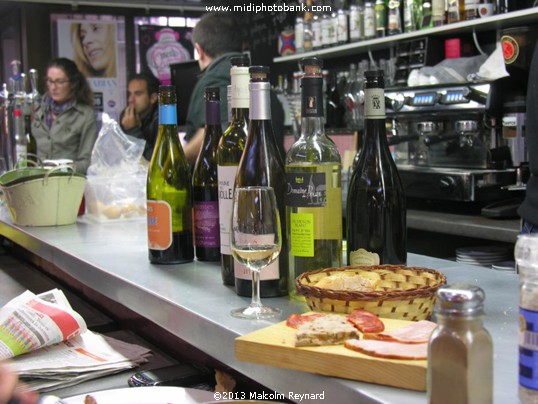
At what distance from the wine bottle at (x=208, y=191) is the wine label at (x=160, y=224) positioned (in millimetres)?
56

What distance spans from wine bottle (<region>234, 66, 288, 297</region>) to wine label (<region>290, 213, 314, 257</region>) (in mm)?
34

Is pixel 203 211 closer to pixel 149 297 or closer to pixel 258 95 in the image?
pixel 149 297

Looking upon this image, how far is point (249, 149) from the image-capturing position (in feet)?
3.84

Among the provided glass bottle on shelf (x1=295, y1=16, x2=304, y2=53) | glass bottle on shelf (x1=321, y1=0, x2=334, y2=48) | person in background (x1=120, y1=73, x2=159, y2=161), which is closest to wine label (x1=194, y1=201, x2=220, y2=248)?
glass bottle on shelf (x1=321, y1=0, x2=334, y2=48)

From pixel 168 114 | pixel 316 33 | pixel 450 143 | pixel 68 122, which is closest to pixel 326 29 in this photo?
pixel 316 33

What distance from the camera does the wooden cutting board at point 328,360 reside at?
722 mm

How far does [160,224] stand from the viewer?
4.82 feet

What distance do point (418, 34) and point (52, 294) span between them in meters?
2.62

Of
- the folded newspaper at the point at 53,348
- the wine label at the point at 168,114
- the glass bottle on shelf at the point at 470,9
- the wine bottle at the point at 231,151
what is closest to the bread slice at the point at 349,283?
the wine bottle at the point at 231,151

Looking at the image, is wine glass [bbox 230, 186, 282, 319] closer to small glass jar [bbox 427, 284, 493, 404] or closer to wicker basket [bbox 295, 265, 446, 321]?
wicker basket [bbox 295, 265, 446, 321]

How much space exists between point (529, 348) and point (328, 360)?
0.22 m

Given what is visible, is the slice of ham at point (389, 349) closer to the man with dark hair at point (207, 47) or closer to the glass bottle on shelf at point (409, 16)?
the man with dark hair at point (207, 47)

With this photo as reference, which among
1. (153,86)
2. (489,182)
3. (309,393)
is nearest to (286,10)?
(153,86)

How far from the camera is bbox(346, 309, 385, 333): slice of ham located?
828mm
